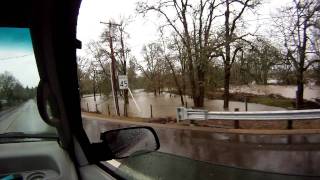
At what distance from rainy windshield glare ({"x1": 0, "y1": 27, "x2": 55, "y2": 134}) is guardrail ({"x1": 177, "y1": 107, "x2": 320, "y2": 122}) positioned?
11287 millimetres

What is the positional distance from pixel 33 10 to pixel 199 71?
22337mm

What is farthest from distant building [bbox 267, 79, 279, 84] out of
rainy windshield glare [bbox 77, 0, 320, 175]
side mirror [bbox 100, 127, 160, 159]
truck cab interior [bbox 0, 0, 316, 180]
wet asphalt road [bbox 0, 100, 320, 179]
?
truck cab interior [bbox 0, 0, 316, 180]

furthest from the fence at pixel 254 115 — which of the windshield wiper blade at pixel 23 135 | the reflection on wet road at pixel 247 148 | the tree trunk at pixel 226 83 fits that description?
the windshield wiper blade at pixel 23 135

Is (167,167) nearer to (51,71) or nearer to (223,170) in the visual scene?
(223,170)

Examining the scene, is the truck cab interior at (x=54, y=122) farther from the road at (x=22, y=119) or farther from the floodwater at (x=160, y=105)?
the floodwater at (x=160, y=105)

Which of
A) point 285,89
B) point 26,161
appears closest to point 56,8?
point 26,161

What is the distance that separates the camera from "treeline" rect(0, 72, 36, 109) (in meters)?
1.98

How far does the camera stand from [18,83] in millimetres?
1995

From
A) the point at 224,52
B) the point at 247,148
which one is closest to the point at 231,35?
the point at 224,52

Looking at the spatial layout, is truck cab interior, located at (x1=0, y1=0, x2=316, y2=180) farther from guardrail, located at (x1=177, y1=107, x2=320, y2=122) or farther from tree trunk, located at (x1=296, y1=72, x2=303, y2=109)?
tree trunk, located at (x1=296, y1=72, x2=303, y2=109)

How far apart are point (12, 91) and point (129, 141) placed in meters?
0.73

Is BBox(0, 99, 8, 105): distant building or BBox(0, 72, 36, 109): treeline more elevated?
BBox(0, 72, 36, 109): treeline

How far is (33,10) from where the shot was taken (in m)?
1.96

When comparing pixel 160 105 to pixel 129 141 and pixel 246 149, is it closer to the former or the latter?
pixel 246 149
